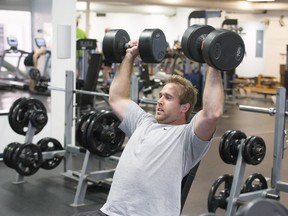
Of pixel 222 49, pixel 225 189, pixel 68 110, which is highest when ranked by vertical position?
pixel 222 49

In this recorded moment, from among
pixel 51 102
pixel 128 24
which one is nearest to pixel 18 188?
pixel 51 102

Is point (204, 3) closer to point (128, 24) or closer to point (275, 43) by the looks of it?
point (275, 43)

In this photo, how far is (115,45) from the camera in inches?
90.9

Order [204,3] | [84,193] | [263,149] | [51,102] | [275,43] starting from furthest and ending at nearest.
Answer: [275,43] → [204,3] → [51,102] → [84,193] → [263,149]

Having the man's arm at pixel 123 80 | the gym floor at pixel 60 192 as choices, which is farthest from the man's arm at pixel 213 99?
the gym floor at pixel 60 192

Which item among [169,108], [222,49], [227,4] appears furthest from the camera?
[227,4]

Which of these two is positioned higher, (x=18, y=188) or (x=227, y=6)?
(x=227, y=6)

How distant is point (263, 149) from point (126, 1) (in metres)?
7.66

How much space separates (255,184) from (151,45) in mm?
1482

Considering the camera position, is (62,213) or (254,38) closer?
(62,213)

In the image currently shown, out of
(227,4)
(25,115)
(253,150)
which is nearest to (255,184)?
(253,150)

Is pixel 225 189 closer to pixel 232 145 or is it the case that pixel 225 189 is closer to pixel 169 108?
pixel 232 145

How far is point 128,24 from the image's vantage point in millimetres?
14633

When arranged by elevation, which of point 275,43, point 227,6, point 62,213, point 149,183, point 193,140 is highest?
point 227,6
